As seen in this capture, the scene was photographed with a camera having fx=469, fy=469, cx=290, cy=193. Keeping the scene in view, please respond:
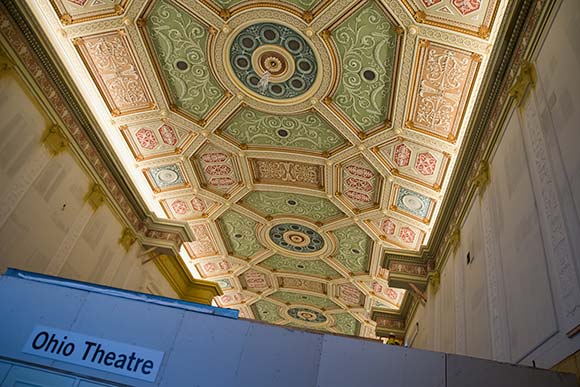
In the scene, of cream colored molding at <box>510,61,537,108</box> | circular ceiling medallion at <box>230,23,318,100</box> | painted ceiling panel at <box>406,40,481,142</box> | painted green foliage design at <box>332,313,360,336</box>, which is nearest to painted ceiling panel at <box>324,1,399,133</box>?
painted ceiling panel at <box>406,40,481,142</box>

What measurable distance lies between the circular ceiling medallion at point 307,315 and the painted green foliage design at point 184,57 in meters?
10.7

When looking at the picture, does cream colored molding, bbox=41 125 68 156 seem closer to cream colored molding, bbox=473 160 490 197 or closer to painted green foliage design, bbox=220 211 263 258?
painted green foliage design, bbox=220 211 263 258

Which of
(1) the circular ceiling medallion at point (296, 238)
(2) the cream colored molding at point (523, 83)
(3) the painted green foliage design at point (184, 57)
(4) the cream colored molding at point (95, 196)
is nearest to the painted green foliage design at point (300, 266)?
(1) the circular ceiling medallion at point (296, 238)

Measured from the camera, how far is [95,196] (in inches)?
410

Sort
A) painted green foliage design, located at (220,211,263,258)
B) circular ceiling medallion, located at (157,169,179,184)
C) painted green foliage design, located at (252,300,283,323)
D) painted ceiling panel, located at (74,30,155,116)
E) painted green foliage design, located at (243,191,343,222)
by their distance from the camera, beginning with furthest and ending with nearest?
painted green foliage design, located at (252,300,283,323)
painted green foliage design, located at (220,211,263,258)
painted green foliage design, located at (243,191,343,222)
circular ceiling medallion, located at (157,169,179,184)
painted ceiling panel, located at (74,30,155,116)

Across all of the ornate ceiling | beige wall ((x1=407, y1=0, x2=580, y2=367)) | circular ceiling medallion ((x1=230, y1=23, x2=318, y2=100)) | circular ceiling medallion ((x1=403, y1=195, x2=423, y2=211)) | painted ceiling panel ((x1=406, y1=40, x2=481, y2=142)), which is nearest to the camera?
beige wall ((x1=407, y1=0, x2=580, y2=367))

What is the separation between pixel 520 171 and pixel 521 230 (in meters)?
0.78

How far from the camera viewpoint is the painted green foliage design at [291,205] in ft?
41.9

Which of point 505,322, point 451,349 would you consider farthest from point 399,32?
point 451,349

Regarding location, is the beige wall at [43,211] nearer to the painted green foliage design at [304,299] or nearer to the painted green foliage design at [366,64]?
the painted green foliage design at [366,64]

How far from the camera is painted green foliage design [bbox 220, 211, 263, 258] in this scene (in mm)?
13852

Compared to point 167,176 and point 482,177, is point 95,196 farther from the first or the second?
point 482,177

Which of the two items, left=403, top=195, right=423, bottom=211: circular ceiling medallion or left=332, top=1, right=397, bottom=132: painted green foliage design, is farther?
left=403, top=195, right=423, bottom=211: circular ceiling medallion

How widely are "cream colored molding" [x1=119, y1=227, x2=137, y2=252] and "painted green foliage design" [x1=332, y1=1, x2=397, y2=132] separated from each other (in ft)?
20.6
